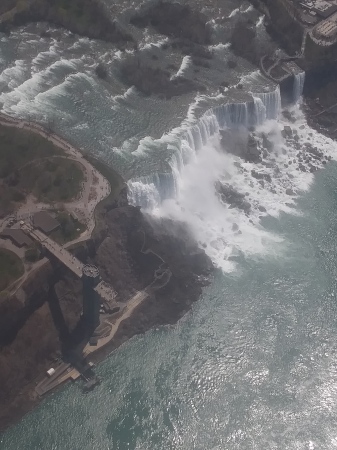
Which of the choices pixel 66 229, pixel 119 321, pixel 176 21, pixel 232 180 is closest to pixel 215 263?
pixel 119 321

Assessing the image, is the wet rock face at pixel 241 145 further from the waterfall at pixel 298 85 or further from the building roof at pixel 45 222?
the building roof at pixel 45 222

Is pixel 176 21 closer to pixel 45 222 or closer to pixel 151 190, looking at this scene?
pixel 151 190

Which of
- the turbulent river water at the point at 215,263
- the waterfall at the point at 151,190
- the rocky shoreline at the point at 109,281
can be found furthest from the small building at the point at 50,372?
the waterfall at the point at 151,190

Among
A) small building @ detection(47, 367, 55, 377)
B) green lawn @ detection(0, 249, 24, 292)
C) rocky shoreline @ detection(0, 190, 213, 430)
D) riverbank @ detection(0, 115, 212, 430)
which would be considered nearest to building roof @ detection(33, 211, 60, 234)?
riverbank @ detection(0, 115, 212, 430)

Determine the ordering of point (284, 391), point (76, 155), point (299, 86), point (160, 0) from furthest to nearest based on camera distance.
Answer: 1. point (160, 0)
2. point (299, 86)
3. point (76, 155)
4. point (284, 391)

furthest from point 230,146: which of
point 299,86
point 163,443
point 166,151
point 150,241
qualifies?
point 163,443

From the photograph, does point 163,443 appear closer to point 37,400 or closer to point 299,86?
point 37,400
